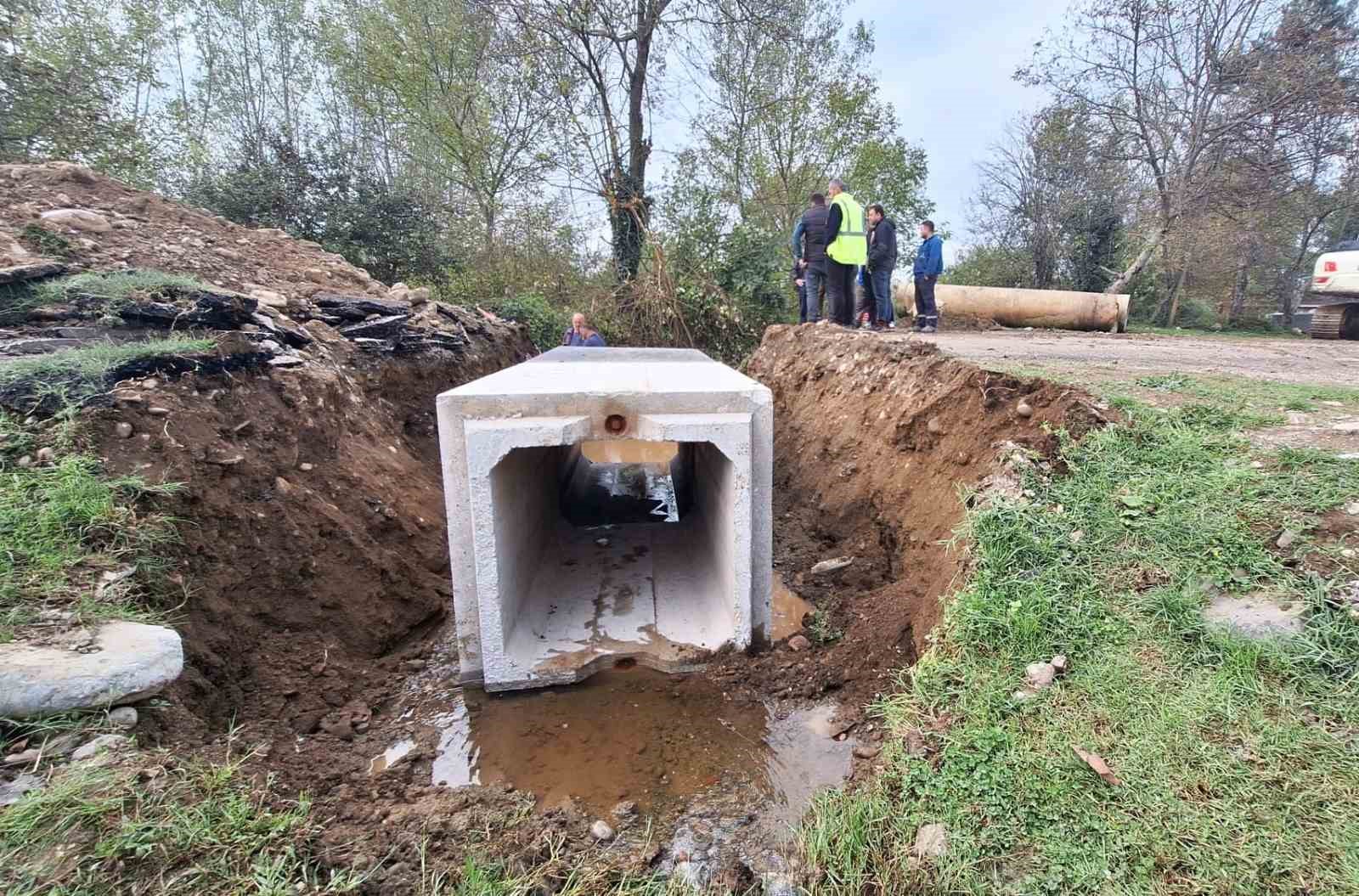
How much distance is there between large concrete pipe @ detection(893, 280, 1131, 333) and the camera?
1270 centimetres

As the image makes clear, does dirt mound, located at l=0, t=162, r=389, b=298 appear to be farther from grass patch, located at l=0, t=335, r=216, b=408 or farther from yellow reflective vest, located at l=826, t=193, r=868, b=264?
yellow reflective vest, located at l=826, t=193, r=868, b=264

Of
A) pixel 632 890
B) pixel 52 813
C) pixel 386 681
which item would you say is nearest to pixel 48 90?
pixel 386 681

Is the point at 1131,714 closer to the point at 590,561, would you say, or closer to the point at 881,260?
the point at 590,561

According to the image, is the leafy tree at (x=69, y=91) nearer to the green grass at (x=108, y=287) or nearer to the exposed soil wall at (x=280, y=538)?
the green grass at (x=108, y=287)

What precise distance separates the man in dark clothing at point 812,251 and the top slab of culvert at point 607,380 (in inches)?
169

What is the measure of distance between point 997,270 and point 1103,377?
1784cm

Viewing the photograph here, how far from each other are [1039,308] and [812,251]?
6.98 meters

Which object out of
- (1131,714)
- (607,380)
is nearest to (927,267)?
(607,380)

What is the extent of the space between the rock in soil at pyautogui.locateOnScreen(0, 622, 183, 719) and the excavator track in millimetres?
15942

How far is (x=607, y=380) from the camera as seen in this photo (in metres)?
3.62

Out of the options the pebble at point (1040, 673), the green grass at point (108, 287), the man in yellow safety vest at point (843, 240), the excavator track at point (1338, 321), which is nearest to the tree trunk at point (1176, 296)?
the excavator track at point (1338, 321)

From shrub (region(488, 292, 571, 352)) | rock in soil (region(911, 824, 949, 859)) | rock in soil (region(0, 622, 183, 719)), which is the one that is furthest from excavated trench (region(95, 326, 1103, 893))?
shrub (region(488, 292, 571, 352))

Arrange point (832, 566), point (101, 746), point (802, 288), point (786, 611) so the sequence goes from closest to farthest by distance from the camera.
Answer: point (101, 746) → point (786, 611) → point (832, 566) → point (802, 288)

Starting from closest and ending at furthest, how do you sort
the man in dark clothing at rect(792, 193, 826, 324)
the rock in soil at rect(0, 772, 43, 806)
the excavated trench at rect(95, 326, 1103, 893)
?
the rock in soil at rect(0, 772, 43, 806) < the excavated trench at rect(95, 326, 1103, 893) < the man in dark clothing at rect(792, 193, 826, 324)
